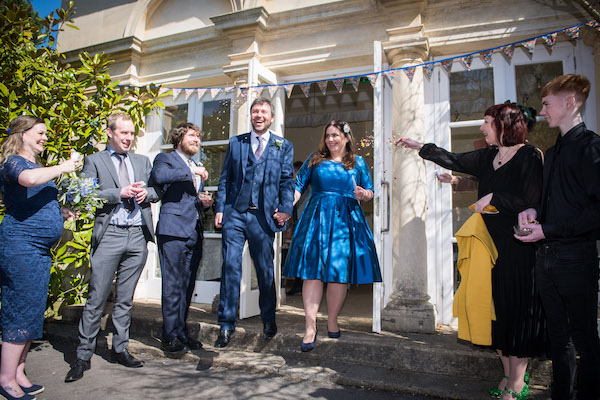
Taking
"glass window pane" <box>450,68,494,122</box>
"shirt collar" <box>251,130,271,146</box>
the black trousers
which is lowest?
the black trousers

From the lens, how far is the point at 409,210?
3865 millimetres

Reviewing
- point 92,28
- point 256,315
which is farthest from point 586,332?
point 92,28

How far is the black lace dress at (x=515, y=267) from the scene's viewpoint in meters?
2.31

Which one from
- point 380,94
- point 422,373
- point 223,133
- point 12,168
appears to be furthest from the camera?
point 223,133

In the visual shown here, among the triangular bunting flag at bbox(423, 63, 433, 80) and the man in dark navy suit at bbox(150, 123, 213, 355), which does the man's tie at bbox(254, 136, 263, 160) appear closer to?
the man in dark navy suit at bbox(150, 123, 213, 355)

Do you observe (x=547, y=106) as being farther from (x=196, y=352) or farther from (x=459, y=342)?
(x=196, y=352)

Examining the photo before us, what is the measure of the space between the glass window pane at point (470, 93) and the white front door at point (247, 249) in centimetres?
190

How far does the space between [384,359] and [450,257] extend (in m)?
1.42

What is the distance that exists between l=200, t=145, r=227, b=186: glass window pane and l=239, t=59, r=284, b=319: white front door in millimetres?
855

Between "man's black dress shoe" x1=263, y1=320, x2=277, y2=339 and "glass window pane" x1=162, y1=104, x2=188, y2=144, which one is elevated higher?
"glass window pane" x1=162, y1=104, x2=188, y2=144

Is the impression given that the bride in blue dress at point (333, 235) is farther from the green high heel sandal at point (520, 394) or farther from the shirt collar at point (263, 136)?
the green high heel sandal at point (520, 394)

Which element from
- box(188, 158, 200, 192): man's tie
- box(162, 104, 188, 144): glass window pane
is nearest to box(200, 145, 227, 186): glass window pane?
box(162, 104, 188, 144): glass window pane

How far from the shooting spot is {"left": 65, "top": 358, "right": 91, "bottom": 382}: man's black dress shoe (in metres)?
2.82

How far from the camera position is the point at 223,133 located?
5.14 m
